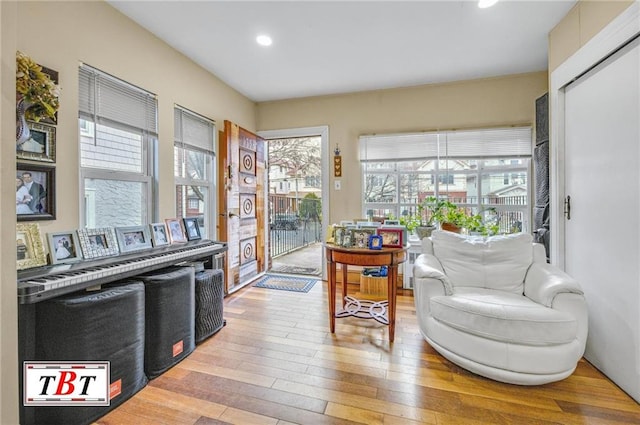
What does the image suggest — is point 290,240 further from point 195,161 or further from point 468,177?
point 468,177

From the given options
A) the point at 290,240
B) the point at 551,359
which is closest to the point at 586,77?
the point at 551,359

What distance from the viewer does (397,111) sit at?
381 centimetres

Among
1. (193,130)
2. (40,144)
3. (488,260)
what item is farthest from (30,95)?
(488,260)

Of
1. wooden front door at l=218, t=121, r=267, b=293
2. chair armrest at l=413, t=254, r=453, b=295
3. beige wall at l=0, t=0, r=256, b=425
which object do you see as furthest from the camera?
wooden front door at l=218, t=121, r=267, b=293

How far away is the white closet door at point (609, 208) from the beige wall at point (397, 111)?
4.12ft

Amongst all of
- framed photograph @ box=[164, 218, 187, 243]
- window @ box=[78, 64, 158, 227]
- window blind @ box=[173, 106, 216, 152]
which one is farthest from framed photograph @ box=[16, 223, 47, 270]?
window blind @ box=[173, 106, 216, 152]

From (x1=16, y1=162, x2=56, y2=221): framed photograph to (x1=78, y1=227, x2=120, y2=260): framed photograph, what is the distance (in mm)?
227

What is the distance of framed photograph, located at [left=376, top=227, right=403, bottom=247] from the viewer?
2.29 metres

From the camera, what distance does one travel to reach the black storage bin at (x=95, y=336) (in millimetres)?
1390

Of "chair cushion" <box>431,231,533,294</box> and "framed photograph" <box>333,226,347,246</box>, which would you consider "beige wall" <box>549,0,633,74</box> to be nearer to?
"chair cushion" <box>431,231,533,294</box>

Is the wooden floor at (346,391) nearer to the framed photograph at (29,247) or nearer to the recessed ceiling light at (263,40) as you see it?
the framed photograph at (29,247)

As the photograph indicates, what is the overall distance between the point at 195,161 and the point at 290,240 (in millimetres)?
3405
